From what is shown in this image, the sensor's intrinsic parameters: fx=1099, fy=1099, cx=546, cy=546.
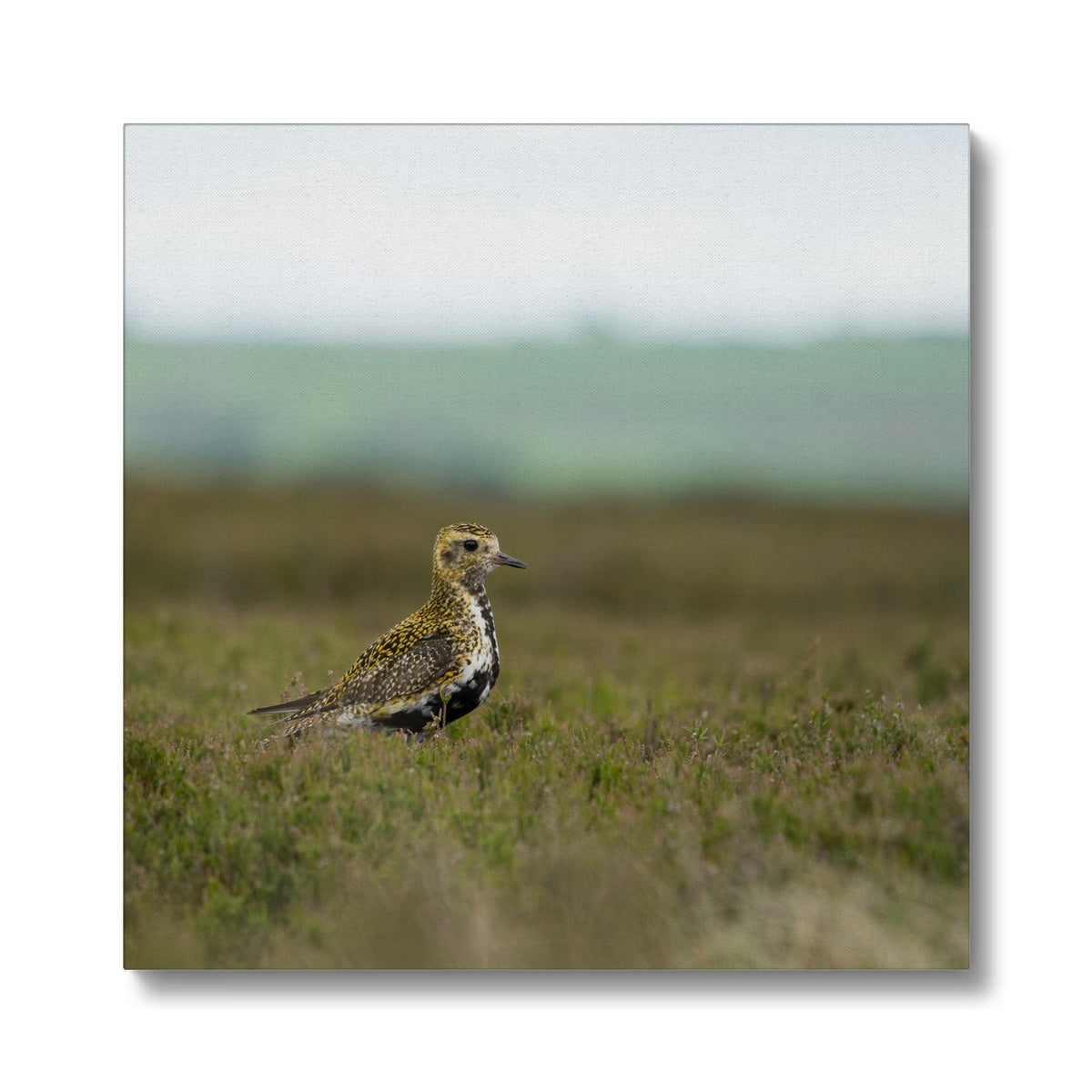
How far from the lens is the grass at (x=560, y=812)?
4.66 meters

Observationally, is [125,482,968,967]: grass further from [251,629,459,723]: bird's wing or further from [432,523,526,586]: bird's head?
[432,523,526,586]: bird's head

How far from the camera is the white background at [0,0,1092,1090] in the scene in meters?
4.95

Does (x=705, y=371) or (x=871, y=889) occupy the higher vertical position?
(x=705, y=371)

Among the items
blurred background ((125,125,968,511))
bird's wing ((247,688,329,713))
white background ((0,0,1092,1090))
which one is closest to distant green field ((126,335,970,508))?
blurred background ((125,125,968,511))

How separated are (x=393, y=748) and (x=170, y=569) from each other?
1997 mm
